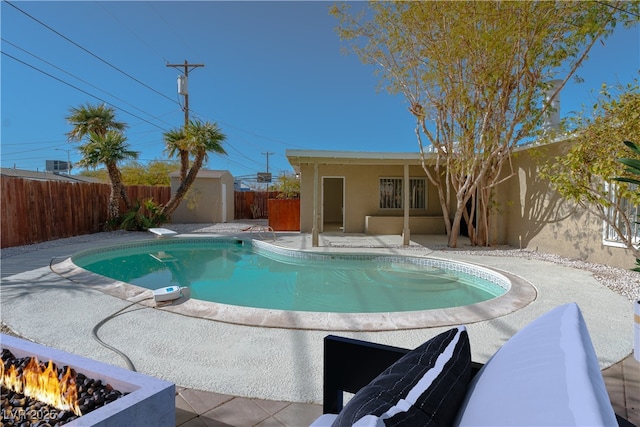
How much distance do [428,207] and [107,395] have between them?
1285 cm

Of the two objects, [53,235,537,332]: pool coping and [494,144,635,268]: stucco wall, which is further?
[494,144,635,268]: stucco wall

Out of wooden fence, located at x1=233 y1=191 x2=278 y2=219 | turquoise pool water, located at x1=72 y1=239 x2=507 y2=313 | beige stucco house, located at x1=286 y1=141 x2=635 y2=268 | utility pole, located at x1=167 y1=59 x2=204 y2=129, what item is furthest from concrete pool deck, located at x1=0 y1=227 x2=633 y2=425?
wooden fence, located at x1=233 y1=191 x2=278 y2=219

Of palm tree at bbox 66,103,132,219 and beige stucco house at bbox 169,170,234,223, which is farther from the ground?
palm tree at bbox 66,103,132,219

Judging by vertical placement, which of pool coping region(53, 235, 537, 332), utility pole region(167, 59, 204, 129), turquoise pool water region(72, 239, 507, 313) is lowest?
turquoise pool water region(72, 239, 507, 313)

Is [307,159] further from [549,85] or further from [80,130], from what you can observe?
[80,130]

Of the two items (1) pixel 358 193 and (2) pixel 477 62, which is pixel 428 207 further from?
(2) pixel 477 62

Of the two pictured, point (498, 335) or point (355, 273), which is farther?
point (355, 273)

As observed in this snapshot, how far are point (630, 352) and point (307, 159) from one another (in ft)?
28.9

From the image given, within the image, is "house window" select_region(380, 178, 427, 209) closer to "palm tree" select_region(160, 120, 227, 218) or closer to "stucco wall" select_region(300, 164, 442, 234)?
"stucco wall" select_region(300, 164, 442, 234)

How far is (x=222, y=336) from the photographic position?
3613 mm

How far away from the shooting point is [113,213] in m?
13.6

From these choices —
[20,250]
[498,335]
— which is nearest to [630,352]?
[498,335]

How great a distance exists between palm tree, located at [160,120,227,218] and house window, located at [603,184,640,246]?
12.5m

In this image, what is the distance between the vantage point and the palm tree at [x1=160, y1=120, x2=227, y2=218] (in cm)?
1377
